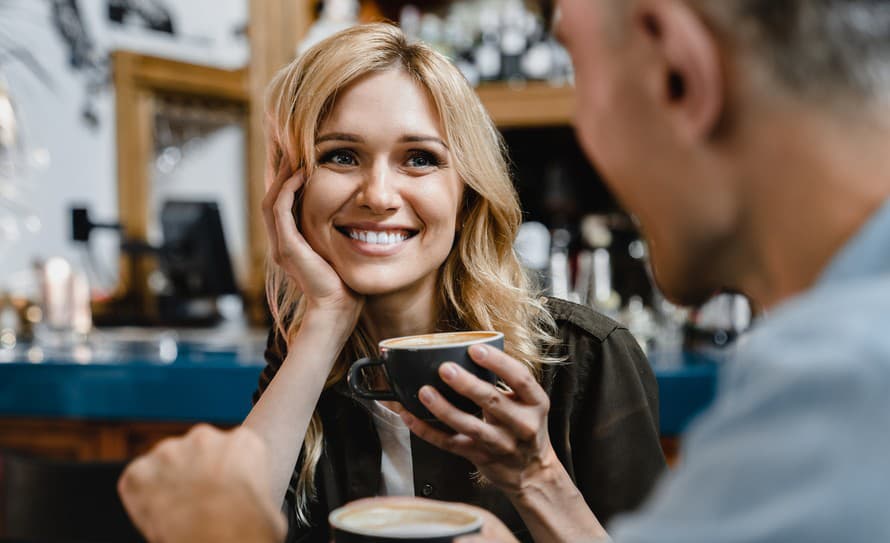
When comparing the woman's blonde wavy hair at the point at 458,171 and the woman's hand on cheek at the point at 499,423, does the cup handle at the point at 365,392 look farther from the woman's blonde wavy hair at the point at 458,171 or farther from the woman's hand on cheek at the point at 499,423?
the woman's blonde wavy hair at the point at 458,171

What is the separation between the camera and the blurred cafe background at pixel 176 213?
2172 millimetres

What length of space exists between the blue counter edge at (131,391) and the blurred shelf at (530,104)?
1.56m

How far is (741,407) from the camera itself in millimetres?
437

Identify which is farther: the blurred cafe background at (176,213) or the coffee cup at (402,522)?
the blurred cafe background at (176,213)

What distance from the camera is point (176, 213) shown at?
3.64 m

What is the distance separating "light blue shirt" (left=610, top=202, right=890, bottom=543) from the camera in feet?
1.34

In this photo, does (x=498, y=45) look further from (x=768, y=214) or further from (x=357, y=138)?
(x=768, y=214)

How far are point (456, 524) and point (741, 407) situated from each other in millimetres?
307

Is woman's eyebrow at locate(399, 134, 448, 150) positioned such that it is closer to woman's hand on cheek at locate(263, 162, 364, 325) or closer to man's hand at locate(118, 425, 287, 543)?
woman's hand on cheek at locate(263, 162, 364, 325)

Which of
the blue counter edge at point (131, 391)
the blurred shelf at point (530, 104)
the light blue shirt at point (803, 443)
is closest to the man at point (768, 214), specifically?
the light blue shirt at point (803, 443)

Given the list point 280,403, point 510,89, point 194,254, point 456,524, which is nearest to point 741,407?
point 456,524

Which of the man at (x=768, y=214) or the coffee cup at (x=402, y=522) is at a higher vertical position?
the man at (x=768, y=214)

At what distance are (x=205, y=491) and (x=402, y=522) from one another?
0.15 meters

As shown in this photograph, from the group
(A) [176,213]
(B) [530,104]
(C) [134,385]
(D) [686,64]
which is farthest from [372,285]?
(A) [176,213]
